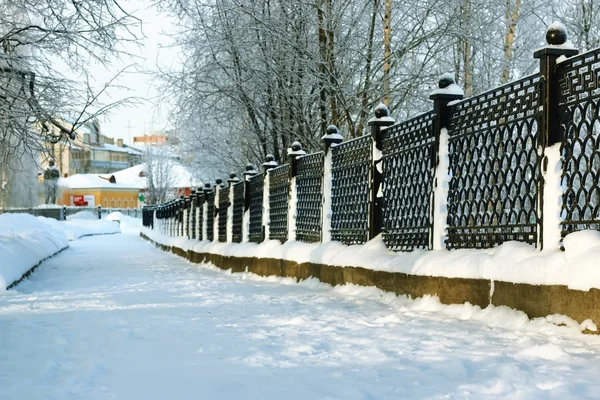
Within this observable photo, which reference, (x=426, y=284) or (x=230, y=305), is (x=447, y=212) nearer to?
(x=426, y=284)

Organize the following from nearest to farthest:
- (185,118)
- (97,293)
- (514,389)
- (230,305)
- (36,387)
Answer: (514,389)
(36,387)
(230,305)
(97,293)
(185,118)

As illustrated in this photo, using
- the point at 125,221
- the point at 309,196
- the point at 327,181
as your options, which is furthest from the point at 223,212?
the point at 125,221

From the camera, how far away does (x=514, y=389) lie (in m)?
3.41

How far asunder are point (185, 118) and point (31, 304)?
10.1m

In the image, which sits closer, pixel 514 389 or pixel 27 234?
pixel 514 389

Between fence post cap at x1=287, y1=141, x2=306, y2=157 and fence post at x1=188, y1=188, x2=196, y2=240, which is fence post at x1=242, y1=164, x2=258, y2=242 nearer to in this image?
fence post cap at x1=287, y1=141, x2=306, y2=157

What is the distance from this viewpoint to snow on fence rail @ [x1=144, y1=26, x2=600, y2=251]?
5.21 meters

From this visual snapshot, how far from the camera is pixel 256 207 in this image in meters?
14.4

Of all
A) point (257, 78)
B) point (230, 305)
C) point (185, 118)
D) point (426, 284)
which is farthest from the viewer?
point (185, 118)

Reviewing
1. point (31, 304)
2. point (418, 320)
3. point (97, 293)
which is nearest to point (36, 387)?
point (418, 320)

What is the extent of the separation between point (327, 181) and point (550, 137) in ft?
16.6

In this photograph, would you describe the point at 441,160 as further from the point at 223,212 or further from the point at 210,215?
the point at 210,215

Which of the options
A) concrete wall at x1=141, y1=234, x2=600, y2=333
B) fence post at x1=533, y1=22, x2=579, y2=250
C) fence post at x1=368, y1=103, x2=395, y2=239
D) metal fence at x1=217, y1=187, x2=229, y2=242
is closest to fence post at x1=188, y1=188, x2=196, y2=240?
metal fence at x1=217, y1=187, x2=229, y2=242

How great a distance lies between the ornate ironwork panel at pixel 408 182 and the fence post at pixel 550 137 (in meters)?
1.88
